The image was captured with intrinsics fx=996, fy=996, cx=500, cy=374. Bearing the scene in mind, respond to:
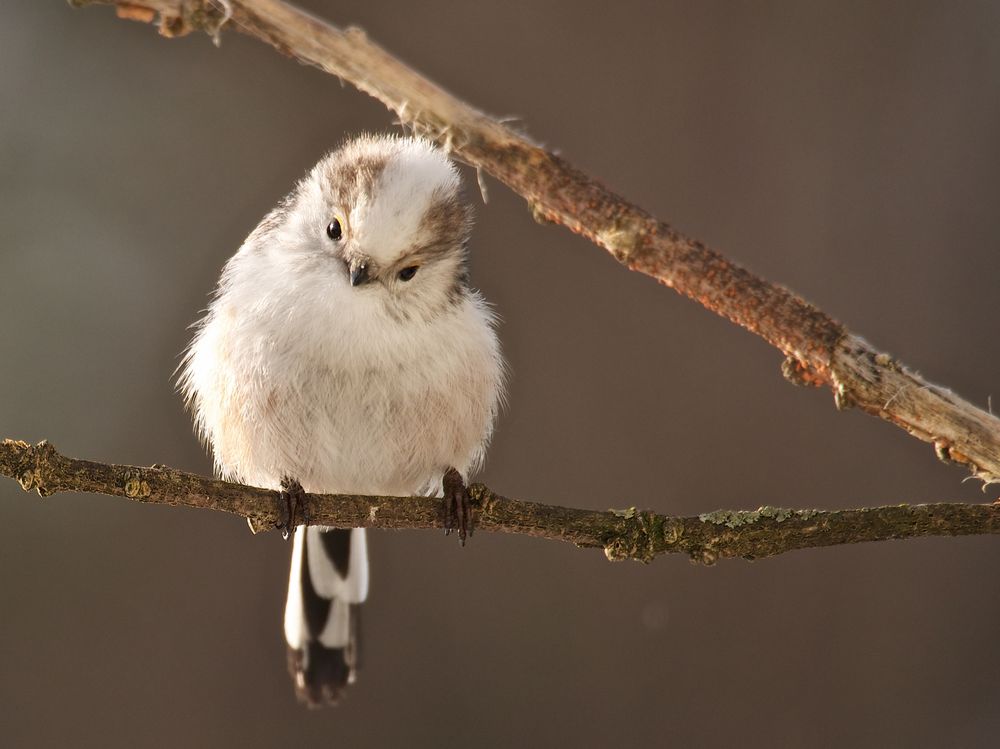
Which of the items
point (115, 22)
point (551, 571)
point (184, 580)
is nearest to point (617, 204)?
point (551, 571)

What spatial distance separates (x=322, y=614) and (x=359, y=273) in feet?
4.16

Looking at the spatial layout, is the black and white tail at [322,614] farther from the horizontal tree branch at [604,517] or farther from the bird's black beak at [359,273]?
the bird's black beak at [359,273]

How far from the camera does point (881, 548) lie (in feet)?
11.8

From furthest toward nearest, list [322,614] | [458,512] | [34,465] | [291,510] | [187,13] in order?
[322,614] < [458,512] < [291,510] < [187,13] < [34,465]

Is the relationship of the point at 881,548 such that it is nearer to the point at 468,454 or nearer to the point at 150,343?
the point at 468,454

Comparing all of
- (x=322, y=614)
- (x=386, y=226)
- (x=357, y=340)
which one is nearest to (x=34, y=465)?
(x=357, y=340)

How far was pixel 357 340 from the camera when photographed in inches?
99.5

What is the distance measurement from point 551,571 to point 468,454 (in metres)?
1.03

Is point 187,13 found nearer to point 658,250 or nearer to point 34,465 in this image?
point 34,465

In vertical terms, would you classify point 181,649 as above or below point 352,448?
below

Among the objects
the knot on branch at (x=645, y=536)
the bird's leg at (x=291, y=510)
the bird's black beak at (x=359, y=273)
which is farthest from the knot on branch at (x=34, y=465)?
the knot on branch at (x=645, y=536)

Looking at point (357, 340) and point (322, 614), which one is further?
point (322, 614)

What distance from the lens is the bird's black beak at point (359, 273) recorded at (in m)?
2.42

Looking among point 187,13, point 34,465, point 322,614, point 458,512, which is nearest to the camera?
point 34,465
